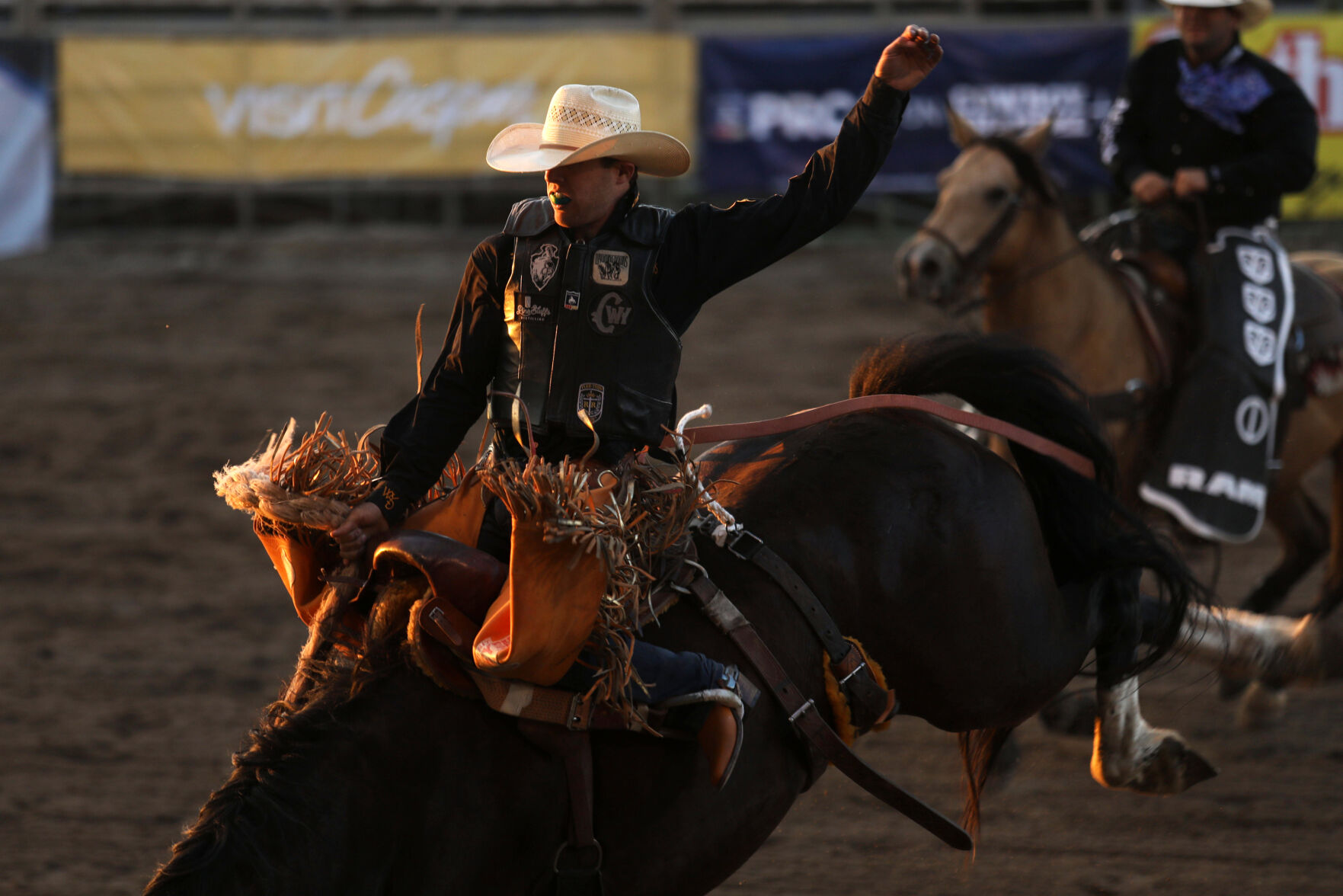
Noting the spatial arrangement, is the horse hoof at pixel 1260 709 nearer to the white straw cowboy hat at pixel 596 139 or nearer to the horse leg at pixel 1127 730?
the horse leg at pixel 1127 730

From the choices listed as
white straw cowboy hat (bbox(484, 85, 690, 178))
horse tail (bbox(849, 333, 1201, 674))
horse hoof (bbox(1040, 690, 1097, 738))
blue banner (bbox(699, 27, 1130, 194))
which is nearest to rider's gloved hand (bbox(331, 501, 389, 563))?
white straw cowboy hat (bbox(484, 85, 690, 178))

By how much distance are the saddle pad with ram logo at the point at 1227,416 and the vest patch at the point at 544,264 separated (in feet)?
10.5

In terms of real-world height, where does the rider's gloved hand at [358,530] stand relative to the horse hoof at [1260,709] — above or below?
above

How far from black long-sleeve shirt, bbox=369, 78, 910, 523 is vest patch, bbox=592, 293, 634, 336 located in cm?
9

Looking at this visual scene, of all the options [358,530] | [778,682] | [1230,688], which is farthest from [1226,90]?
[358,530]

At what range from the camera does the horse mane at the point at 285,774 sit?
240cm

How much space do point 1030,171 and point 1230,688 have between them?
2.26 m

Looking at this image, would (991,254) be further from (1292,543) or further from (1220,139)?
(1292,543)

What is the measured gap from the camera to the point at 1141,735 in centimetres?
359

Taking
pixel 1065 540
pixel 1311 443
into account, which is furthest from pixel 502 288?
pixel 1311 443

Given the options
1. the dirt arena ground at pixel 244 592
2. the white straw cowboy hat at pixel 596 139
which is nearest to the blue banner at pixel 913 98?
the dirt arena ground at pixel 244 592

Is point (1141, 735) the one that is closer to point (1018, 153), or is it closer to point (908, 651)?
point (908, 651)

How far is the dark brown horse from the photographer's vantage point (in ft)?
17.2

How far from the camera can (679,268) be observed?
9.44ft
